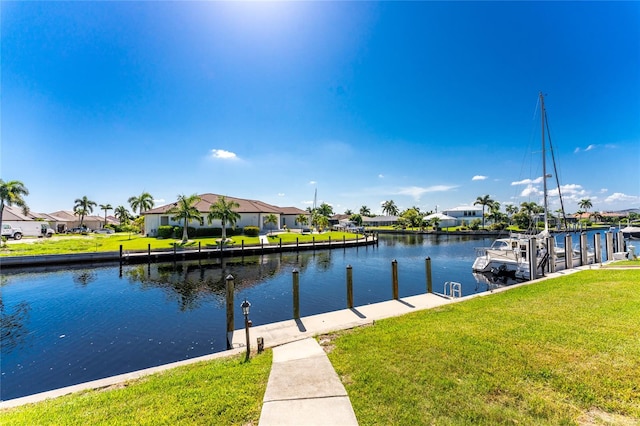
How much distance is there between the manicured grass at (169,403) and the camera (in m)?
3.88

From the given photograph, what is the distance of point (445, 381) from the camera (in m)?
4.40

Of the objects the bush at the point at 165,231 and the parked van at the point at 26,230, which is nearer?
the bush at the point at 165,231

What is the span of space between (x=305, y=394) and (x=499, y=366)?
3301 mm

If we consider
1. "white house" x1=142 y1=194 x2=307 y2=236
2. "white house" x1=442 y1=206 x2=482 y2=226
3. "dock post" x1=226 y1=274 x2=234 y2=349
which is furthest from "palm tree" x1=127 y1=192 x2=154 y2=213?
"white house" x1=442 y1=206 x2=482 y2=226

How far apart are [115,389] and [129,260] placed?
78.5ft

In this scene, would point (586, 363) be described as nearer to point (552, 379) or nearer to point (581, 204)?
point (552, 379)

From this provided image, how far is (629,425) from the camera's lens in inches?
132

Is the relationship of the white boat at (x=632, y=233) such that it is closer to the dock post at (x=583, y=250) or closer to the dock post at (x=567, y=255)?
the dock post at (x=583, y=250)

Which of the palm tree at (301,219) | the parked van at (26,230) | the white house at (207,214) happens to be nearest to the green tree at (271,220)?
the white house at (207,214)

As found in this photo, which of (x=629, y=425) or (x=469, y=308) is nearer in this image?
(x=629, y=425)

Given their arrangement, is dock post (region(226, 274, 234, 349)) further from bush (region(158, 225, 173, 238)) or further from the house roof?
the house roof

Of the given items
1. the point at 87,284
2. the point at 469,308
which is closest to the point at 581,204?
the point at 469,308

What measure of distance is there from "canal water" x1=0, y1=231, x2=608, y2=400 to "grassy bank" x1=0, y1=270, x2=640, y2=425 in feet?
12.7

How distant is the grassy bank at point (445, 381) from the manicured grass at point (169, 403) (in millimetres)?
21
